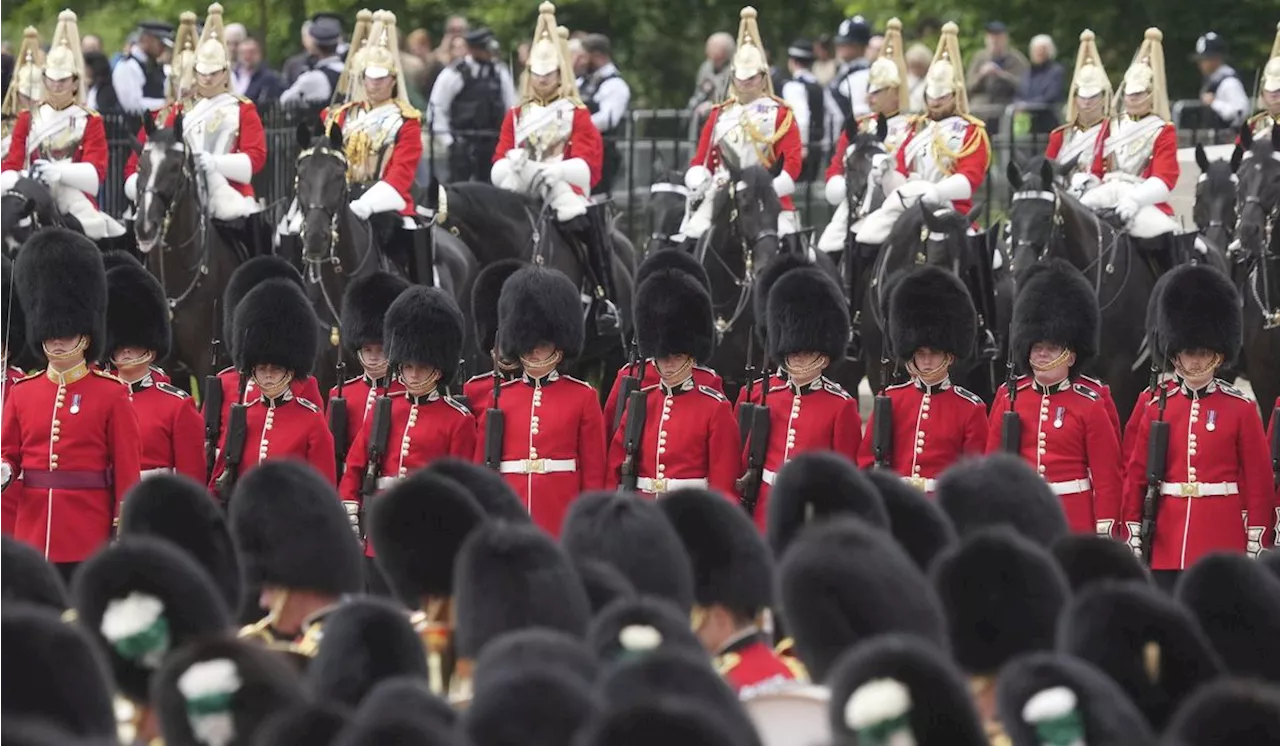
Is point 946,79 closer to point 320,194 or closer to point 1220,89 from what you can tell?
point 320,194

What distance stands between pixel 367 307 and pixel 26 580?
4322 millimetres

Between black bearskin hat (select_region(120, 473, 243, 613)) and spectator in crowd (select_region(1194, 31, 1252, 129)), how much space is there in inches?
475

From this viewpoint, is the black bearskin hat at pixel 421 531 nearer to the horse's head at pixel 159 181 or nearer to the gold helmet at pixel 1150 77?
the horse's head at pixel 159 181

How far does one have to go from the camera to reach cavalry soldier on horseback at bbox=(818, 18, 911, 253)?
13578 millimetres

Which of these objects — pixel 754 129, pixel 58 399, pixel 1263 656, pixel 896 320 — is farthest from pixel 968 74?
pixel 1263 656

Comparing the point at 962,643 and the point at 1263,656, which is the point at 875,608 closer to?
the point at 962,643

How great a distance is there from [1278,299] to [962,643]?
691 centimetres

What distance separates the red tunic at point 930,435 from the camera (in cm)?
971

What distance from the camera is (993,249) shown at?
1294cm

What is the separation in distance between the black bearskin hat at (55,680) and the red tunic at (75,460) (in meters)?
3.44

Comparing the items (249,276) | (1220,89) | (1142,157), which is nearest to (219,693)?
(249,276)

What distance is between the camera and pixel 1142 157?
1326 centimetres

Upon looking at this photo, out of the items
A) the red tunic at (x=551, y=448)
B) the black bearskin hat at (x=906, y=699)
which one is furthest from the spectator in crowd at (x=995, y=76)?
the black bearskin hat at (x=906, y=699)

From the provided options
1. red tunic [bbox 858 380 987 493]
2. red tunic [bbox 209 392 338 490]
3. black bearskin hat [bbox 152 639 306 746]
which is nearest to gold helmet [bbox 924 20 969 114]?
red tunic [bbox 858 380 987 493]
